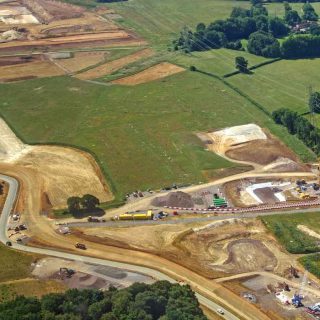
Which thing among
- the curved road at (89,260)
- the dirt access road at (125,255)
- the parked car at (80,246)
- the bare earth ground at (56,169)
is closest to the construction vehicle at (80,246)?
the parked car at (80,246)

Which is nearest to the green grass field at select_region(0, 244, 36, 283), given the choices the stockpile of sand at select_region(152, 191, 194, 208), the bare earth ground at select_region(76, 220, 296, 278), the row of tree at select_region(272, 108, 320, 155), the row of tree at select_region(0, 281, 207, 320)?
the bare earth ground at select_region(76, 220, 296, 278)

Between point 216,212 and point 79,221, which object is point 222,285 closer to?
point 216,212

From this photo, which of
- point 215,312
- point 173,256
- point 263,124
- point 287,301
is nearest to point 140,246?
point 173,256

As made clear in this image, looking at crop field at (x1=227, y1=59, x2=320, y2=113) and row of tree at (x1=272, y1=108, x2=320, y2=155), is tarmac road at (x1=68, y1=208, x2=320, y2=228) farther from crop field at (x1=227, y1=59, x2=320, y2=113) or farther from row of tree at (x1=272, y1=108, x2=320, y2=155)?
crop field at (x1=227, y1=59, x2=320, y2=113)

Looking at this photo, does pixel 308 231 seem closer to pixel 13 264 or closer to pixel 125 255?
pixel 125 255

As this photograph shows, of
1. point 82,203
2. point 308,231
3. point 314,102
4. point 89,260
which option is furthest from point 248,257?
point 314,102
